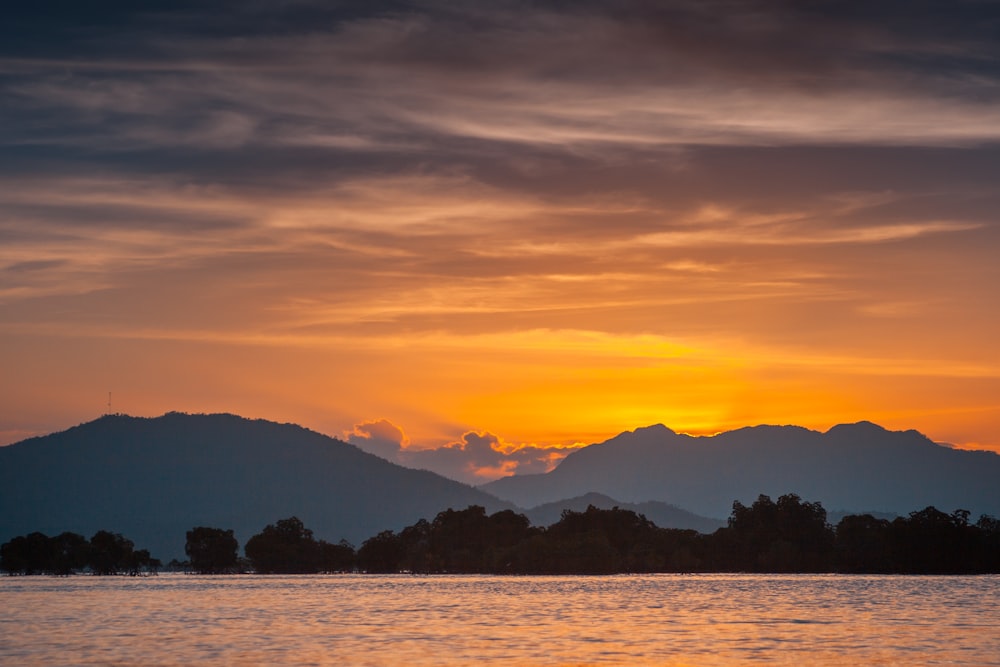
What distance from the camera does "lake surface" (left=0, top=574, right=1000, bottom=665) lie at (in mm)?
70688

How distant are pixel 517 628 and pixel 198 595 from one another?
272 feet

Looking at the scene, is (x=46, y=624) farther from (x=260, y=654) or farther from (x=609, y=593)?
(x=609, y=593)

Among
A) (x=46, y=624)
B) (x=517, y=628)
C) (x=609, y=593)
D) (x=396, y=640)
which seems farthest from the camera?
(x=609, y=593)

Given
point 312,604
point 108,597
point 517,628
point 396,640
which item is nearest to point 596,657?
point 396,640

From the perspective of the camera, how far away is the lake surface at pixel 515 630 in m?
70.7

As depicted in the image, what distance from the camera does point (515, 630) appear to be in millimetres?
89750

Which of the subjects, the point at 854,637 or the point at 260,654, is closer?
the point at 260,654

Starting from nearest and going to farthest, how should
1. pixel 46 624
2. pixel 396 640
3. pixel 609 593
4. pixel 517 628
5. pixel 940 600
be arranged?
pixel 396 640
pixel 517 628
pixel 46 624
pixel 940 600
pixel 609 593

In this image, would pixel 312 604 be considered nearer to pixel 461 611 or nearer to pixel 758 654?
pixel 461 611

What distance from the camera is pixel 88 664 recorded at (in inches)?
2682

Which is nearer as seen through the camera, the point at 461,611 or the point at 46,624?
the point at 46,624

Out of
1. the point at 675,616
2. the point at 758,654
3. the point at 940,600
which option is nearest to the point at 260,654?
the point at 758,654

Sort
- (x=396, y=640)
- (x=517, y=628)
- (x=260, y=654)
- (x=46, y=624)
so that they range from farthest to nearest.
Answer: (x=46, y=624)
(x=517, y=628)
(x=396, y=640)
(x=260, y=654)

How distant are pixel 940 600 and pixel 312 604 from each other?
62.5 m
